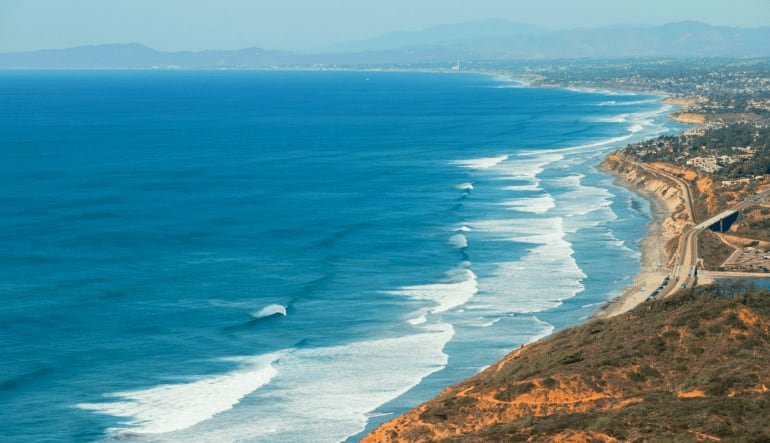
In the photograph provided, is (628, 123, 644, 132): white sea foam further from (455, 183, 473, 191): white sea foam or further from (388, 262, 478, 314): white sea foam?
(388, 262, 478, 314): white sea foam

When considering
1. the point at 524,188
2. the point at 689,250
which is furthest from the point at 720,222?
the point at 524,188

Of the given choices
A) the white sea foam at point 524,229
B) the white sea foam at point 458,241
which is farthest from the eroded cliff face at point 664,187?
the white sea foam at point 458,241

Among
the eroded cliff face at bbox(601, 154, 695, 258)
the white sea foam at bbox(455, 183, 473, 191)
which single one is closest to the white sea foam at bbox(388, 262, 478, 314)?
the eroded cliff face at bbox(601, 154, 695, 258)

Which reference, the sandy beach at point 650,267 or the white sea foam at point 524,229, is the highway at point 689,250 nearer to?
the sandy beach at point 650,267

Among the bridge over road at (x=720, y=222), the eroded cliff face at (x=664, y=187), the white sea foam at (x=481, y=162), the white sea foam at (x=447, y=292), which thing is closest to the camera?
the white sea foam at (x=447, y=292)

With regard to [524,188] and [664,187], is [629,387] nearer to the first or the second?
[524,188]
